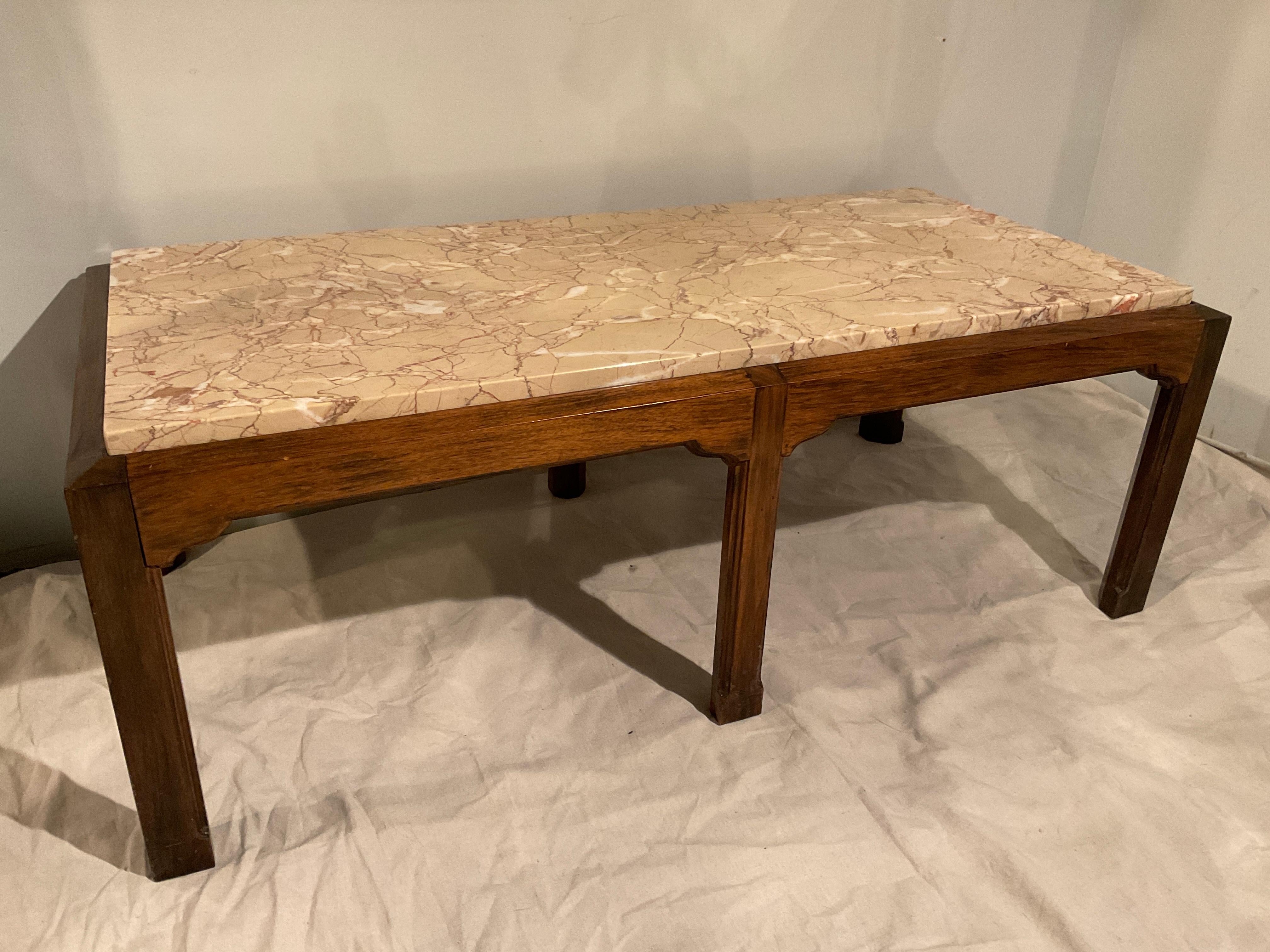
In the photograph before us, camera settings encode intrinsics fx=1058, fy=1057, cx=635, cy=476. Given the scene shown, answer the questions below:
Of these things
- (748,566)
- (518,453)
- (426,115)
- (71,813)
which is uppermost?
(426,115)

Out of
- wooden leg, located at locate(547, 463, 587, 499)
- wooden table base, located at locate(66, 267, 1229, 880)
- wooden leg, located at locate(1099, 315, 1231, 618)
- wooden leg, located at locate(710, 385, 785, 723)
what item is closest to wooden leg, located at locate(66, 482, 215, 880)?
wooden table base, located at locate(66, 267, 1229, 880)

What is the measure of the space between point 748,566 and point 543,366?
1.25 ft

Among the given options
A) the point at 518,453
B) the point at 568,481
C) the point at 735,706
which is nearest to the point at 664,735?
the point at 735,706

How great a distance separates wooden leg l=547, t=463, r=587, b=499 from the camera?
1.92 m

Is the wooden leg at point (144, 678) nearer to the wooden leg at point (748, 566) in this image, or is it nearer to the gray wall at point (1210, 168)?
the wooden leg at point (748, 566)

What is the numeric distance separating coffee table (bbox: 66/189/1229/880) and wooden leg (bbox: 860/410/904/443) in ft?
1.78

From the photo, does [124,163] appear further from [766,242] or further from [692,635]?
[692,635]

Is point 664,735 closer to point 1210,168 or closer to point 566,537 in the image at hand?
point 566,537

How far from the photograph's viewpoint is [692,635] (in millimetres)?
1612

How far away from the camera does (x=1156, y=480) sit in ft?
5.05

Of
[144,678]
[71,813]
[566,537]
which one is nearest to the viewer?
[144,678]

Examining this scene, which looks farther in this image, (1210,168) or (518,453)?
(1210,168)

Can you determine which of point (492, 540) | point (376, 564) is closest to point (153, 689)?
point (376, 564)

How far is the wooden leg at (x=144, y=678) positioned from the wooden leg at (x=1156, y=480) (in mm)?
1315
